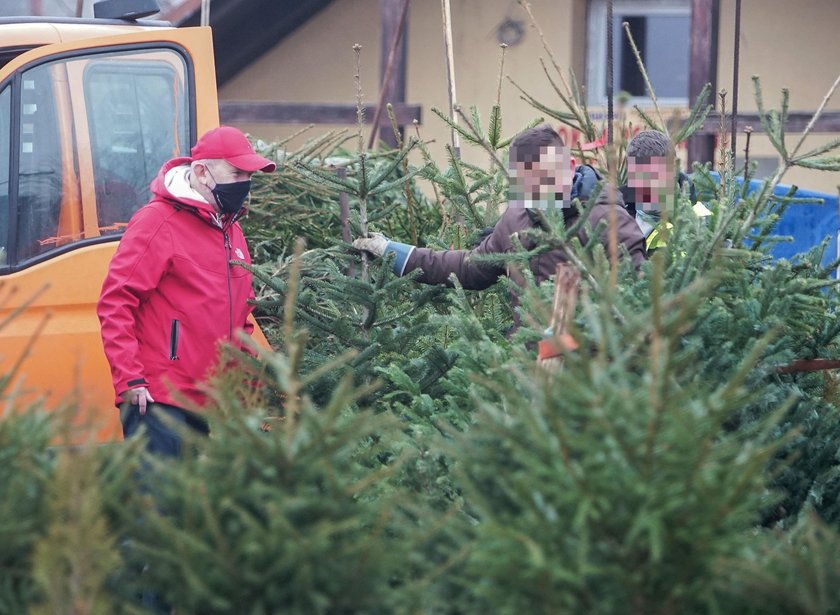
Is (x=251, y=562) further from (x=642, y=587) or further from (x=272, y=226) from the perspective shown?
(x=272, y=226)

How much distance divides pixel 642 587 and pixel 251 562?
753mm

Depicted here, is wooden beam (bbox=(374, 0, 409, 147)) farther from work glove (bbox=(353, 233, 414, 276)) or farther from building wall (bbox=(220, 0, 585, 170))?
work glove (bbox=(353, 233, 414, 276))

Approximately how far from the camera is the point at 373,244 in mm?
4957

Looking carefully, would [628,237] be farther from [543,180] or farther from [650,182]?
[650,182]

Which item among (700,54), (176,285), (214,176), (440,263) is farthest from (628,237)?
(700,54)

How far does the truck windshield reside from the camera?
5.08m

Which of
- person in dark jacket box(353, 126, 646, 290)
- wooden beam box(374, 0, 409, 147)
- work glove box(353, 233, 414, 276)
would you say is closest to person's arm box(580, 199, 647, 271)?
person in dark jacket box(353, 126, 646, 290)

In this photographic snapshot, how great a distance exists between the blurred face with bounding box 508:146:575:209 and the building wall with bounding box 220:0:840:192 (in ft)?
24.6

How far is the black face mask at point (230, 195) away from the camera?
15.3 feet

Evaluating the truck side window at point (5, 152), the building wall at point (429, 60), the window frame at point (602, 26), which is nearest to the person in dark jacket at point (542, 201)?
the truck side window at point (5, 152)

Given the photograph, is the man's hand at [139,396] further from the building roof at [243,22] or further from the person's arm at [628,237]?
the building roof at [243,22]

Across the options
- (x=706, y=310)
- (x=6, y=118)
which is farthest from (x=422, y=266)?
(x=6, y=118)

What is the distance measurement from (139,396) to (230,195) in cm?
81

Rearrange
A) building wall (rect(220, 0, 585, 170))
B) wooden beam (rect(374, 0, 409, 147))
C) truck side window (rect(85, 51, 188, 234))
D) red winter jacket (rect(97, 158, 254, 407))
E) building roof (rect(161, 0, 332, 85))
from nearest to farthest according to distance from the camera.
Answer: red winter jacket (rect(97, 158, 254, 407))
truck side window (rect(85, 51, 188, 234))
wooden beam (rect(374, 0, 409, 147))
building roof (rect(161, 0, 332, 85))
building wall (rect(220, 0, 585, 170))
